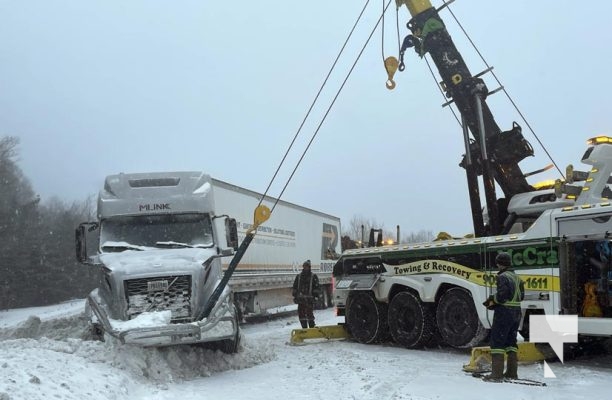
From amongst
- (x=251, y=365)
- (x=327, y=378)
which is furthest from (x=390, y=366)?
(x=251, y=365)

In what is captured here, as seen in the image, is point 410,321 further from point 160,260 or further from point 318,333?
point 160,260

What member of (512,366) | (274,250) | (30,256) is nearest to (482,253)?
(512,366)

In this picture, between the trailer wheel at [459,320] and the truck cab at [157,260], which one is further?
the trailer wheel at [459,320]

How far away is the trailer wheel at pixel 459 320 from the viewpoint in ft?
33.0

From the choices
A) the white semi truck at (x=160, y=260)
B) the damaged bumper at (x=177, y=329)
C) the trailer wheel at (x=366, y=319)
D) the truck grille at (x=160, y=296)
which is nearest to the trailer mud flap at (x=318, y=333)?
the trailer wheel at (x=366, y=319)

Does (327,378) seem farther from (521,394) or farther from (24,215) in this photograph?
(24,215)

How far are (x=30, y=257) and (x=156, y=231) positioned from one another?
117 ft

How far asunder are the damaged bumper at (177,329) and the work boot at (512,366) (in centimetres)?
393

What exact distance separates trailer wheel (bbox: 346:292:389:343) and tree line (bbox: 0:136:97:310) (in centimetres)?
2788

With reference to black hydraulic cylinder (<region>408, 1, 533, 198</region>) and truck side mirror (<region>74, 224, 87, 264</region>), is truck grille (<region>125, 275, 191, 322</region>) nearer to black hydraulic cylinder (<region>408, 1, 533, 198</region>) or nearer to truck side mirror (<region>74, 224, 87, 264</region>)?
truck side mirror (<region>74, 224, 87, 264</region>)

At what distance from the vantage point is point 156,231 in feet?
33.4

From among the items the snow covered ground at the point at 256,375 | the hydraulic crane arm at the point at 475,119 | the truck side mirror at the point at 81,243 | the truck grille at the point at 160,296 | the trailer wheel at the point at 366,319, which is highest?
the hydraulic crane arm at the point at 475,119

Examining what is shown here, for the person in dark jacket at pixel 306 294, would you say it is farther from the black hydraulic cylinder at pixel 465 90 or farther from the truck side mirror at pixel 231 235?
the black hydraulic cylinder at pixel 465 90

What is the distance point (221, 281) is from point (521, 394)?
182 inches
